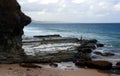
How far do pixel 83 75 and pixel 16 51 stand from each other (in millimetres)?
10576

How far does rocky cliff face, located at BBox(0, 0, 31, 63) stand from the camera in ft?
109

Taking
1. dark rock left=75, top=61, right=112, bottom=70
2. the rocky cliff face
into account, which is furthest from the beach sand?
the rocky cliff face

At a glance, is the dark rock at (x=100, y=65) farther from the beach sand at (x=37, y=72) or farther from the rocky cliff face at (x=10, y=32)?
the rocky cliff face at (x=10, y=32)

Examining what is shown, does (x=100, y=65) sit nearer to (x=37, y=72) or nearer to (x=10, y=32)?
(x=37, y=72)

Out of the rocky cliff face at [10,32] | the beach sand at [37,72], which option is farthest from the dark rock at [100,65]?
the rocky cliff face at [10,32]

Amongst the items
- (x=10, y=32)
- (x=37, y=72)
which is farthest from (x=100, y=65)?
(x=10, y=32)

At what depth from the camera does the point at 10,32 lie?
33969 mm

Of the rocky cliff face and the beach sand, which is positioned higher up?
the rocky cliff face

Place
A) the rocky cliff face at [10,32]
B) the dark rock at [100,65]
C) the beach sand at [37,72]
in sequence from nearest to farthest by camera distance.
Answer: the beach sand at [37,72]
the dark rock at [100,65]
the rocky cliff face at [10,32]

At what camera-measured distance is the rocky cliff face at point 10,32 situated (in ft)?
109

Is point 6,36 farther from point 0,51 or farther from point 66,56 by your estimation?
point 66,56

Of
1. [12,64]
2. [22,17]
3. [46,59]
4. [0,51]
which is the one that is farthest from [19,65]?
[22,17]

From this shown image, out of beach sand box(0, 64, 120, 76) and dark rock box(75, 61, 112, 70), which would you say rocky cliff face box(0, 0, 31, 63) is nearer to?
beach sand box(0, 64, 120, 76)

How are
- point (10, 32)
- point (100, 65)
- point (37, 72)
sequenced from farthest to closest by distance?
point (10, 32) → point (100, 65) → point (37, 72)
